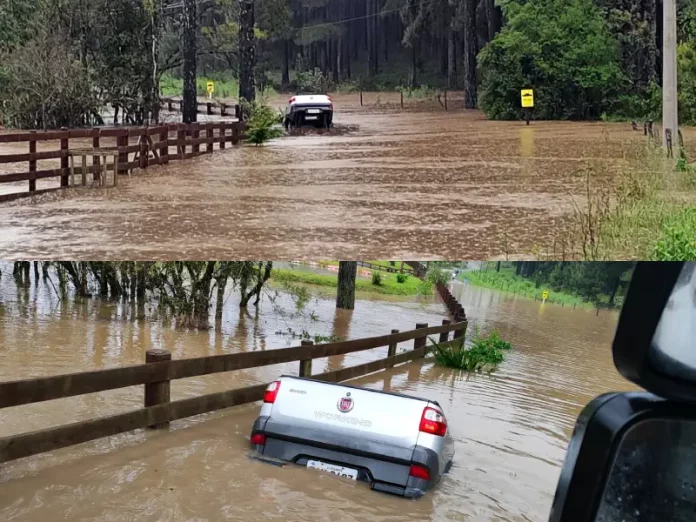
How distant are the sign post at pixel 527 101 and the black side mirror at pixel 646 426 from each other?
3024 millimetres

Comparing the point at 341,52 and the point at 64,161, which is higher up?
the point at 341,52

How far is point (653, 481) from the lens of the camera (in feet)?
2.69

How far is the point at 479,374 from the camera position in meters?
6.58

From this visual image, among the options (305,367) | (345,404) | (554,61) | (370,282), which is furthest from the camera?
(305,367)

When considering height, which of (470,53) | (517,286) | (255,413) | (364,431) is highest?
(470,53)

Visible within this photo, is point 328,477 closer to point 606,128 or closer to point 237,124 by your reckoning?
point 237,124

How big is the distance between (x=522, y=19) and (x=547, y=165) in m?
0.79

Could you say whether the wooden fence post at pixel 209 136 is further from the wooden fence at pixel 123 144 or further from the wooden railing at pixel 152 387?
the wooden railing at pixel 152 387

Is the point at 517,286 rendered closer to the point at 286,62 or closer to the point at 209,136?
the point at 286,62

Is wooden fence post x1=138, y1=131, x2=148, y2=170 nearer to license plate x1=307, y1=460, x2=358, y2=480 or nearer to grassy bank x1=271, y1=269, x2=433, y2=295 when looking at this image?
grassy bank x1=271, y1=269, x2=433, y2=295

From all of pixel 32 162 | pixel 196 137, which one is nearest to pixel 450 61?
pixel 196 137

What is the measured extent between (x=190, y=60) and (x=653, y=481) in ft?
9.47

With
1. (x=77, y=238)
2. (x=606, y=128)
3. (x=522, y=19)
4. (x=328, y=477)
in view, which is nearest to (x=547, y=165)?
(x=606, y=128)

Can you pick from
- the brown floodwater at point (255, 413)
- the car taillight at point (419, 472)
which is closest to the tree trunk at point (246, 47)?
the brown floodwater at point (255, 413)
